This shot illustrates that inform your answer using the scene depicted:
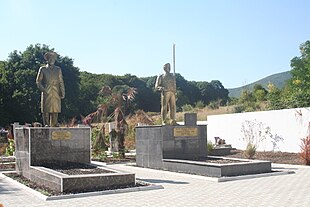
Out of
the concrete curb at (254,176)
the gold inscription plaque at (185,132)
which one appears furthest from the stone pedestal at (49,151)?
the gold inscription plaque at (185,132)

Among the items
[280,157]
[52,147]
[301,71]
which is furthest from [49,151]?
[301,71]

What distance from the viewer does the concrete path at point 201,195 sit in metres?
7.87

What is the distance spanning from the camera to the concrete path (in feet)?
25.8

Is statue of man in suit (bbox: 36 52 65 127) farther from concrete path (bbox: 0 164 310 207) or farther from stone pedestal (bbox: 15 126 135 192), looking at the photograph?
concrete path (bbox: 0 164 310 207)

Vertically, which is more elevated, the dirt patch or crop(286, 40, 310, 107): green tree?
crop(286, 40, 310, 107): green tree

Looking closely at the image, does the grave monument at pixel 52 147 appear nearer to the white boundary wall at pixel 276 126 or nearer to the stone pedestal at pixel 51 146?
the stone pedestal at pixel 51 146

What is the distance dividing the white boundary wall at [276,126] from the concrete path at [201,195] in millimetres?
7266

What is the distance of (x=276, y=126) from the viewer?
64.0 feet

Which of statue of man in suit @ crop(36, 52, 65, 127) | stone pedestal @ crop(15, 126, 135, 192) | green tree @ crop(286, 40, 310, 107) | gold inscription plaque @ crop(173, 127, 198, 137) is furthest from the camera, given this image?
green tree @ crop(286, 40, 310, 107)

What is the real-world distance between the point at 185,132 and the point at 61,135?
4718mm

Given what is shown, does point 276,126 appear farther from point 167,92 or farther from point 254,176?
point 254,176

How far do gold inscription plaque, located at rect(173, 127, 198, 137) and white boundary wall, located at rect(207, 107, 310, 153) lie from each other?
592cm

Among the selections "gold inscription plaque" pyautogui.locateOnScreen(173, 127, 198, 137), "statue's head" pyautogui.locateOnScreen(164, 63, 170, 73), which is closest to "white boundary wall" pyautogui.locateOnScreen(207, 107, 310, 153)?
"gold inscription plaque" pyautogui.locateOnScreen(173, 127, 198, 137)

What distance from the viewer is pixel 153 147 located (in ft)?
48.1
